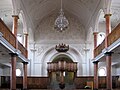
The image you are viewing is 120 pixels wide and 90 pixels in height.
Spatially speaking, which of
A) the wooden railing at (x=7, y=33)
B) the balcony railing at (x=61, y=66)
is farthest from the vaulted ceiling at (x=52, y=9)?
the balcony railing at (x=61, y=66)

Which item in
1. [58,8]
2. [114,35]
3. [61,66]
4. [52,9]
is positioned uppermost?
[58,8]

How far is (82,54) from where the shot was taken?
33.8 metres

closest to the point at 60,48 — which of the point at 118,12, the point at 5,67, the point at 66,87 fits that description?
the point at 66,87

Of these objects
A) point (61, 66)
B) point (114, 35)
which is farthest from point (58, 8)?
point (114, 35)

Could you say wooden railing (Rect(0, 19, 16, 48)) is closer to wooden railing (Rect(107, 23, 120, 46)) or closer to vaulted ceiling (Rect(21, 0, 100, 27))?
vaulted ceiling (Rect(21, 0, 100, 27))

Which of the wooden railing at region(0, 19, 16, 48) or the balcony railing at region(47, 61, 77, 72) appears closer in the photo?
the wooden railing at region(0, 19, 16, 48)

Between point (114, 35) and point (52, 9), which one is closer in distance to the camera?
point (114, 35)

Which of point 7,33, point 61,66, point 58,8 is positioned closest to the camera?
point 7,33

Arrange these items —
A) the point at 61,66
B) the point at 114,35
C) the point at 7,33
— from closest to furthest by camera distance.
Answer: the point at 7,33 → the point at 114,35 → the point at 61,66

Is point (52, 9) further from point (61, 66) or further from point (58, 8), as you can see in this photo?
point (61, 66)

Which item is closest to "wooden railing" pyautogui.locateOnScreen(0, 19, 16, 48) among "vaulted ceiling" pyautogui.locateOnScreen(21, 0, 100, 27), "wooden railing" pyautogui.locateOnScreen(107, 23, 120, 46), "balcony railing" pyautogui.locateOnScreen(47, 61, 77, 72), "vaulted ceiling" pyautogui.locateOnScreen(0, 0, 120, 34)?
"vaulted ceiling" pyautogui.locateOnScreen(0, 0, 120, 34)

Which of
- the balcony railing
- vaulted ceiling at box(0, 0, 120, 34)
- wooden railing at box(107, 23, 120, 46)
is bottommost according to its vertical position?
the balcony railing

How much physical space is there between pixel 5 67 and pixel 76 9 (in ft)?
39.5

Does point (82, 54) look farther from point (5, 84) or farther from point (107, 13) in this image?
point (107, 13)
